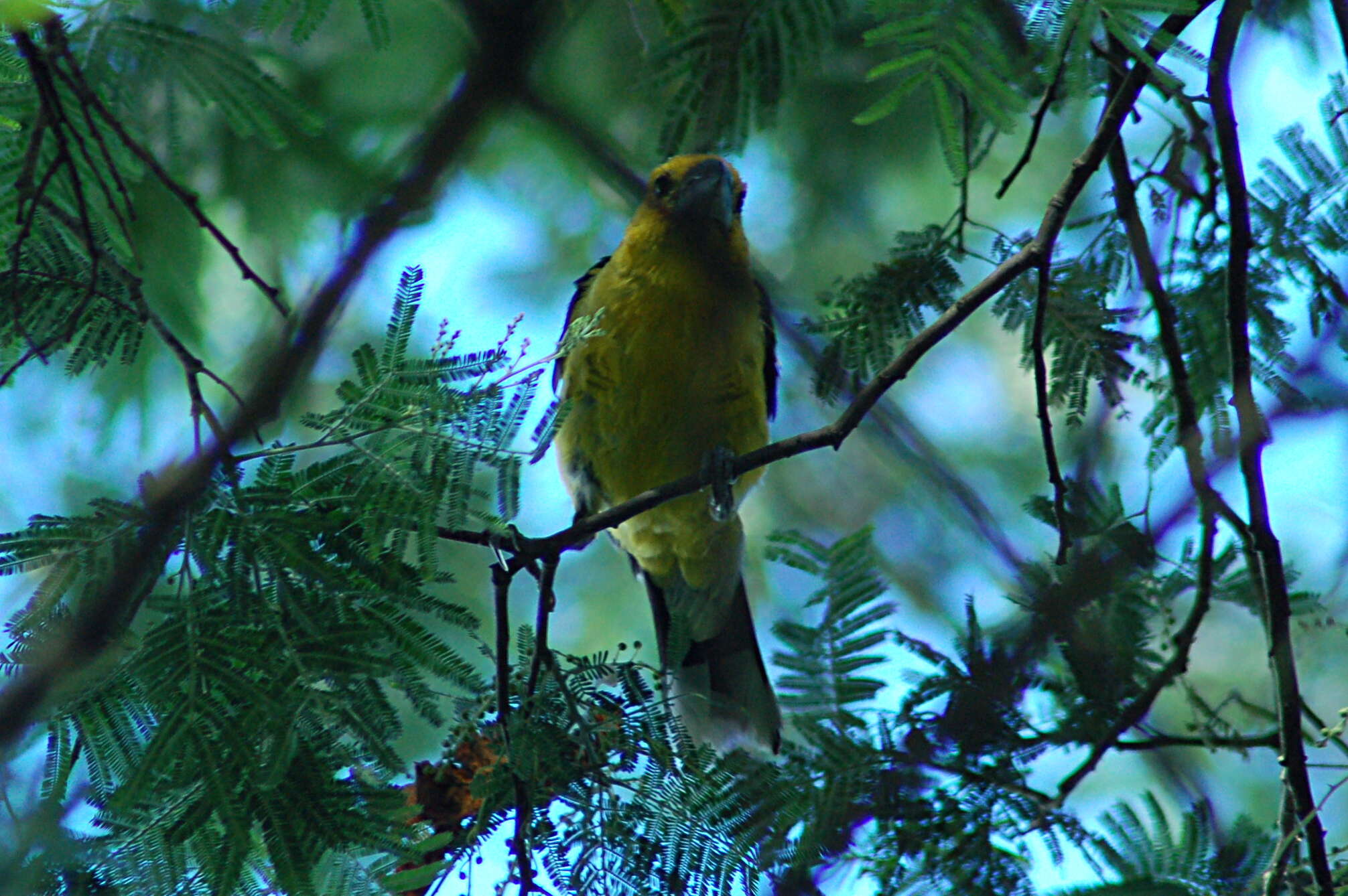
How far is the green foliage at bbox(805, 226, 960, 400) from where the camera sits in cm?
373

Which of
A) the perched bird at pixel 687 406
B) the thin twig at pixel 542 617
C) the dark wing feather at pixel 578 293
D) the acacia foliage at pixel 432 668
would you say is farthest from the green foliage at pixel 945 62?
the dark wing feather at pixel 578 293

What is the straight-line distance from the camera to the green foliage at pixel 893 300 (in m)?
3.73

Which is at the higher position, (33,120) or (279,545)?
(33,120)

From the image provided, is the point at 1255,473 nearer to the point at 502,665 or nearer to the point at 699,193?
the point at 502,665

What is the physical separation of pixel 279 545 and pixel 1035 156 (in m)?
6.18

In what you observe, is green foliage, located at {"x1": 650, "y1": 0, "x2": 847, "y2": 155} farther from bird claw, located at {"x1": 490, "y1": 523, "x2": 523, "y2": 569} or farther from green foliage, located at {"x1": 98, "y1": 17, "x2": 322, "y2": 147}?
bird claw, located at {"x1": 490, "y1": 523, "x2": 523, "y2": 569}

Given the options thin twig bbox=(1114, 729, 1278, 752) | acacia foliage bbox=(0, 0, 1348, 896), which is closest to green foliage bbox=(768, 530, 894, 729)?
acacia foliage bbox=(0, 0, 1348, 896)

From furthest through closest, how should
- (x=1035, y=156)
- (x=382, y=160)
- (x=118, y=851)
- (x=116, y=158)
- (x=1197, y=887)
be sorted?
(x=1035, y=156) < (x=382, y=160) < (x=116, y=158) < (x=1197, y=887) < (x=118, y=851)

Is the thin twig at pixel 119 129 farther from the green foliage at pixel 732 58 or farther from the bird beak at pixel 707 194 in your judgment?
the bird beak at pixel 707 194

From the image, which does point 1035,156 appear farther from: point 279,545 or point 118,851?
point 118,851

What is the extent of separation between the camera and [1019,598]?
313cm

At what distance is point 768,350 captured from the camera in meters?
5.20

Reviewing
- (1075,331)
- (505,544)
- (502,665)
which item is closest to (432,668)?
(502,665)

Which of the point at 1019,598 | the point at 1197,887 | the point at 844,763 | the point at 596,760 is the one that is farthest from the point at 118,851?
the point at 1197,887
